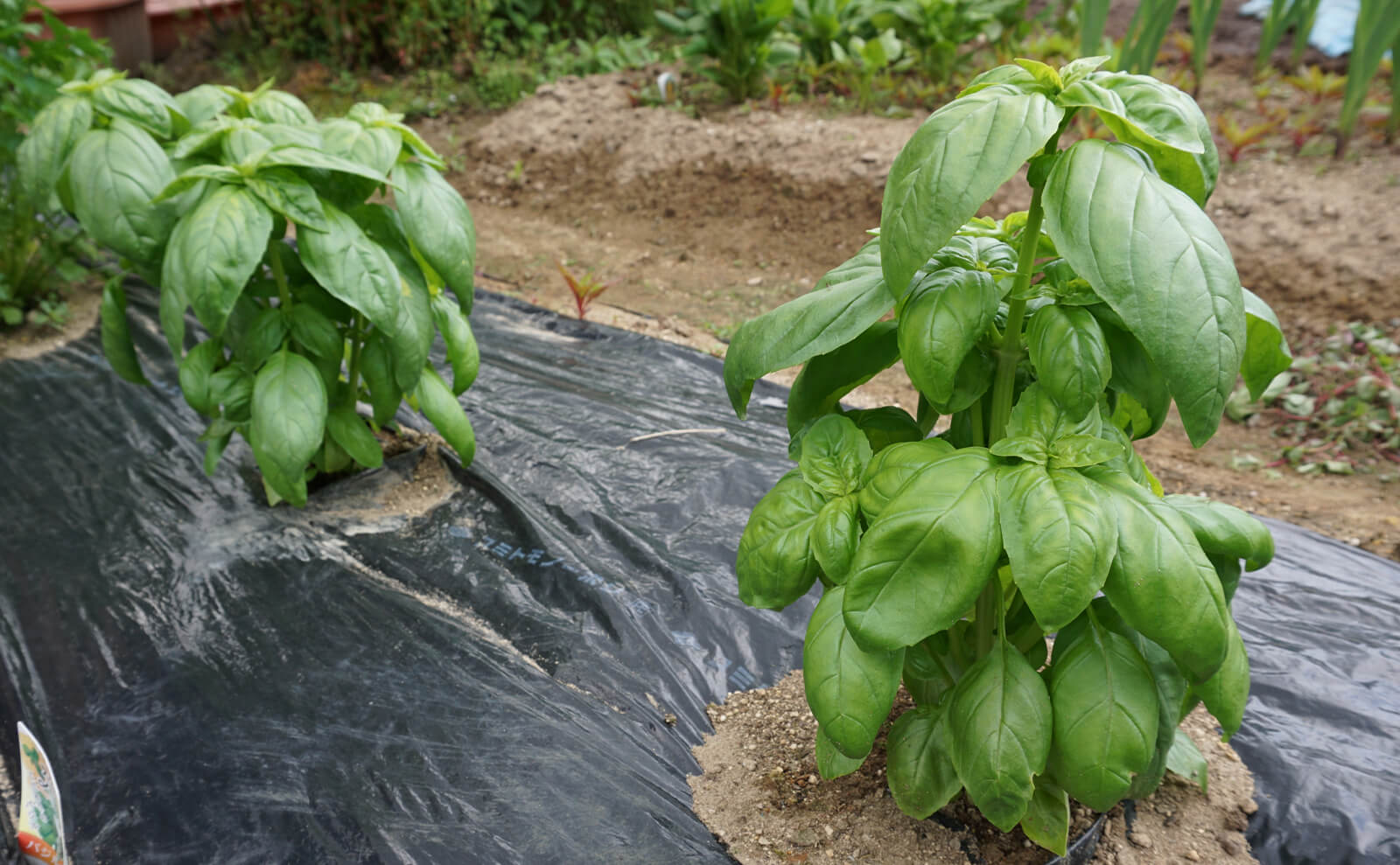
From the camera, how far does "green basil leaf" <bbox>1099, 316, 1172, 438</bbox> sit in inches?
44.1

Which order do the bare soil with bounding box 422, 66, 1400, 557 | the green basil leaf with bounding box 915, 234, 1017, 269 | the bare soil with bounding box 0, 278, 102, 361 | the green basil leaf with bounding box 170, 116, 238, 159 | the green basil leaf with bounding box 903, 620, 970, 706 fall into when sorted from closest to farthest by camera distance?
the green basil leaf with bounding box 915, 234, 1017, 269 < the green basil leaf with bounding box 903, 620, 970, 706 < the green basil leaf with bounding box 170, 116, 238, 159 < the bare soil with bounding box 422, 66, 1400, 557 < the bare soil with bounding box 0, 278, 102, 361

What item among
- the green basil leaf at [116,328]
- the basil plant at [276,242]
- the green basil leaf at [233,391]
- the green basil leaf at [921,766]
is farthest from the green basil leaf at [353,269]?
the green basil leaf at [921,766]

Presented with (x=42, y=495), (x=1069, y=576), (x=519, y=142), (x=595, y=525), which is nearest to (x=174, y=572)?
(x=42, y=495)

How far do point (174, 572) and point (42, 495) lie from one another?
0.58m

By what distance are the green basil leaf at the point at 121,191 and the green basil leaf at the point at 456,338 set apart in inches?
22.2

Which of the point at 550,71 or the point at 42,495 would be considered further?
the point at 550,71

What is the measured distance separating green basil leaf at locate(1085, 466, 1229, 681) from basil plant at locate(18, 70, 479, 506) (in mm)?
1381

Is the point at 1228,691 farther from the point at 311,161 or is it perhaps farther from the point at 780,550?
the point at 311,161

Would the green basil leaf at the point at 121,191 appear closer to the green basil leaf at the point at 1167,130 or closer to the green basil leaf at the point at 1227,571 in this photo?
the green basil leaf at the point at 1167,130

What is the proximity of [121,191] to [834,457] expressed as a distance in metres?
1.59

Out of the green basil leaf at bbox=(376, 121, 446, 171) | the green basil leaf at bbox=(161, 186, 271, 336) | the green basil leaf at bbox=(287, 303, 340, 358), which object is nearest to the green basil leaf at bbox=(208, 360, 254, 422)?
the green basil leaf at bbox=(287, 303, 340, 358)

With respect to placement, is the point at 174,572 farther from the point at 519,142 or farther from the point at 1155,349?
the point at 519,142

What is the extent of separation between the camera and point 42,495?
2328 mm

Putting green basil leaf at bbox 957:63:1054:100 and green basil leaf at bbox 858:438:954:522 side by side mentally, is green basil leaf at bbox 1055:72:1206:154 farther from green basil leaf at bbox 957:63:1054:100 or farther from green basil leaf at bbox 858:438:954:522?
green basil leaf at bbox 858:438:954:522
